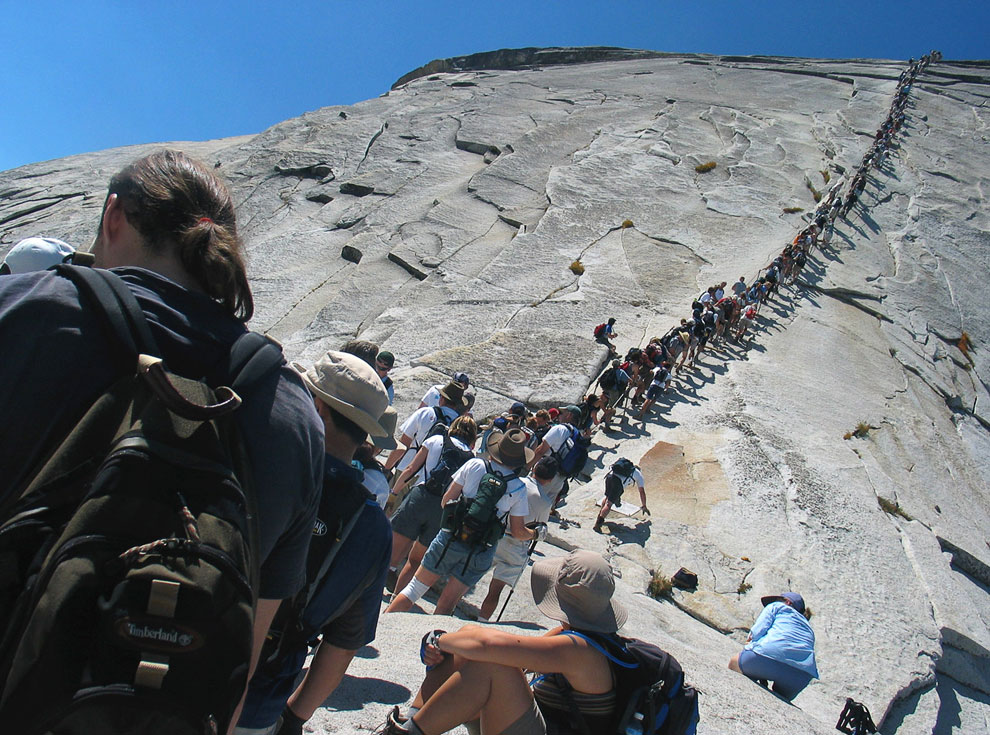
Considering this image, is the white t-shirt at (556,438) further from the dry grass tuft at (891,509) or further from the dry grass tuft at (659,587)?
the dry grass tuft at (891,509)

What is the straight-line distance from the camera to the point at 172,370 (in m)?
1.48

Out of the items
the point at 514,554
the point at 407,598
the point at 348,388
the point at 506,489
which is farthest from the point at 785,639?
the point at 348,388

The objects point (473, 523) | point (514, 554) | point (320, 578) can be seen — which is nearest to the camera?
point (320, 578)

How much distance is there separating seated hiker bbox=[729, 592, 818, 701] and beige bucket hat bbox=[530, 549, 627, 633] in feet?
9.55

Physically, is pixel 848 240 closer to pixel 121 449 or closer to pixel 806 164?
pixel 806 164

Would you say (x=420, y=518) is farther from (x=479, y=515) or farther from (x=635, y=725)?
(x=635, y=725)

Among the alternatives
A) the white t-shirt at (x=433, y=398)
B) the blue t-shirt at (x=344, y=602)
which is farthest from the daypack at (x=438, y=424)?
the blue t-shirt at (x=344, y=602)

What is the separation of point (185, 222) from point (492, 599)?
5309mm

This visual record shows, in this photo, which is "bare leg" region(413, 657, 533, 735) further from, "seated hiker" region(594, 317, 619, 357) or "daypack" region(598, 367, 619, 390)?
"seated hiker" region(594, 317, 619, 357)

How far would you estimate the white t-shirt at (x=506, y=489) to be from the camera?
5.71 metres

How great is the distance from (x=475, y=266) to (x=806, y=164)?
1619 centimetres

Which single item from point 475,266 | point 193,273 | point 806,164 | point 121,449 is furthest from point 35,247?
point 806,164

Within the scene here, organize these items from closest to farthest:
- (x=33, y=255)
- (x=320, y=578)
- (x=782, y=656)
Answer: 1. (x=320, y=578)
2. (x=33, y=255)
3. (x=782, y=656)

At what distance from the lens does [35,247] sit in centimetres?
350
